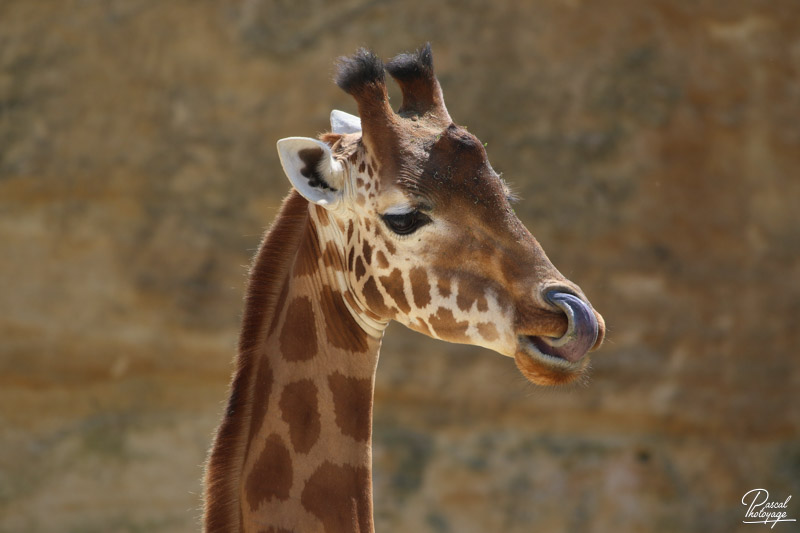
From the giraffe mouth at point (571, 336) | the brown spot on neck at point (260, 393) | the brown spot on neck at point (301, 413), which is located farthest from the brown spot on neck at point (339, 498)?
the giraffe mouth at point (571, 336)

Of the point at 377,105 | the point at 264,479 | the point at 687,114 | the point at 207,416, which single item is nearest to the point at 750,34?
the point at 687,114

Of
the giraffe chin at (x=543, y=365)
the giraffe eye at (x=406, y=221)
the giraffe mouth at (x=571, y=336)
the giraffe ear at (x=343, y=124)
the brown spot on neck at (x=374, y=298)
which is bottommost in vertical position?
the giraffe chin at (x=543, y=365)

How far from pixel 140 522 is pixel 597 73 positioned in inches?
226

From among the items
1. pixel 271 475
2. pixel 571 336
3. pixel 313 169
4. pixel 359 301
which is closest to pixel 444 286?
pixel 359 301

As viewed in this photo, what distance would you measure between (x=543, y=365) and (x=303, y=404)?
86 cm

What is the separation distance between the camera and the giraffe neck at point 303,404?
3129 mm

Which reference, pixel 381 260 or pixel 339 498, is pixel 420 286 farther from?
pixel 339 498

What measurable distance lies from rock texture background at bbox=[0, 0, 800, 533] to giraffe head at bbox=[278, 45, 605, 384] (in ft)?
16.6

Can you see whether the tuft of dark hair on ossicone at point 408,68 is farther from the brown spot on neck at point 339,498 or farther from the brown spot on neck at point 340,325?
the brown spot on neck at point 339,498

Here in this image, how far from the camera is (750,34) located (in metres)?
8.82

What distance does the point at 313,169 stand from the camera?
3.27 metres

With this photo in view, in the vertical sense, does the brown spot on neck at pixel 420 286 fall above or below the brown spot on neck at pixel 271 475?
above

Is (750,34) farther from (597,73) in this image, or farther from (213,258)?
(213,258)
